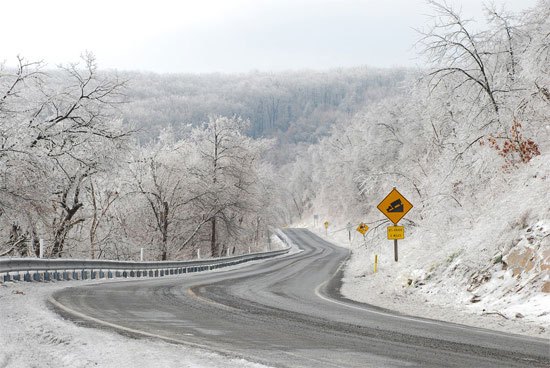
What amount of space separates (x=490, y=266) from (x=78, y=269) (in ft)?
43.3

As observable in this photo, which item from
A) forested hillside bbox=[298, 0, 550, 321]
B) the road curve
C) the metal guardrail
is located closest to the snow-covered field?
forested hillside bbox=[298, 0, 550, 321]

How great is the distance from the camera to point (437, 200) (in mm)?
19516

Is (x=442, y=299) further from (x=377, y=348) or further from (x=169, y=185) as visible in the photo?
(x=169, y=185)

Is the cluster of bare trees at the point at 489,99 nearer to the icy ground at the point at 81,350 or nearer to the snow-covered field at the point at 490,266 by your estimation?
the snow-covered field at the point at 490,266

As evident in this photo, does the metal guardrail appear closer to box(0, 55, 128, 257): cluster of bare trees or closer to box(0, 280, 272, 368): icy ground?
box(0, 55, 128, 257): cluster of bare trees

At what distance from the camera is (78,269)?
19375mm

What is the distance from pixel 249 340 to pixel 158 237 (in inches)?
1620

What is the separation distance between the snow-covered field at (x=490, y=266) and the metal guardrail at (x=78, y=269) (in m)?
9.22

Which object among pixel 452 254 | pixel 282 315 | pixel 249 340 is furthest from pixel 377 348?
pixel 452 254

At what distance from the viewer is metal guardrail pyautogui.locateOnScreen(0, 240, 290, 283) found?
15.7m

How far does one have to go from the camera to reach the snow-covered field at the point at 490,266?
35.6 ft

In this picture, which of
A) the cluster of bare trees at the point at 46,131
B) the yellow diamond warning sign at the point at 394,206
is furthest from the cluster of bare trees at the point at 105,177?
the yellow diamond warning sign at the point at 394,206

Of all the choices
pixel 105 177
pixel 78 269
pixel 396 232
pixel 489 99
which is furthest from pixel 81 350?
pixel 105 177

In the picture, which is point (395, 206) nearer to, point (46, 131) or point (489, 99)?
point (489, 99)
